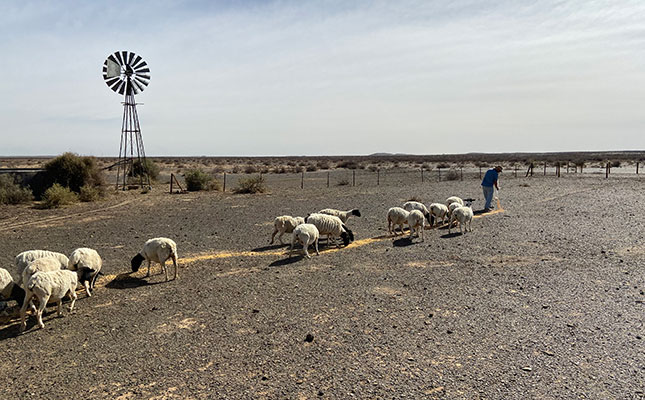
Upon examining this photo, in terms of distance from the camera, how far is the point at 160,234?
15.6 metres

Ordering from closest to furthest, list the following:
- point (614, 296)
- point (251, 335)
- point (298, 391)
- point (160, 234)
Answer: point (298, 391)
point (251, 335)
point (614, 296)
point (160, 234)

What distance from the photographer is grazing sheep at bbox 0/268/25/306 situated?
8.01m

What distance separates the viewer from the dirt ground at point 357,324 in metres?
5.47

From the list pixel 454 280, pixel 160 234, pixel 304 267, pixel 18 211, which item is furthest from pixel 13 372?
pixel 18 211

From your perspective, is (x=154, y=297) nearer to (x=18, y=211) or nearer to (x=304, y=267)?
(x=304, y=267)

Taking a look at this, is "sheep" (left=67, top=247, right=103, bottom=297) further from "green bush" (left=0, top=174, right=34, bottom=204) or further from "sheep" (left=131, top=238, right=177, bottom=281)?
"green bush" (left=0, top=174, right=34, bottom=204)

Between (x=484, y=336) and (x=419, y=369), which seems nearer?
(x=419, y=369)

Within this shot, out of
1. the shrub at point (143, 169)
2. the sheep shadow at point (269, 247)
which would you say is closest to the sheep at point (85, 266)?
the sheep shadow at point (269, 247)

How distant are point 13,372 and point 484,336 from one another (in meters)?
6.79

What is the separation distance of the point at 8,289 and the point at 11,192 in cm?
1903

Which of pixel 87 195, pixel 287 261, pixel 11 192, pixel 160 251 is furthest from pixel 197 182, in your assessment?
pixel 160 251

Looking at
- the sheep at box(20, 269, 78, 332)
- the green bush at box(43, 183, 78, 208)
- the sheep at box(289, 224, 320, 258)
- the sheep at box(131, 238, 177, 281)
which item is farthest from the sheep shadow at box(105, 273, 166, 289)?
the green bush at box(43, 183, 78, 208)

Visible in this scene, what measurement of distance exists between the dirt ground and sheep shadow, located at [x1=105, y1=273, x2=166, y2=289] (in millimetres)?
81

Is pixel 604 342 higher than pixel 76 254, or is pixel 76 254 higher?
pixel 76 254
